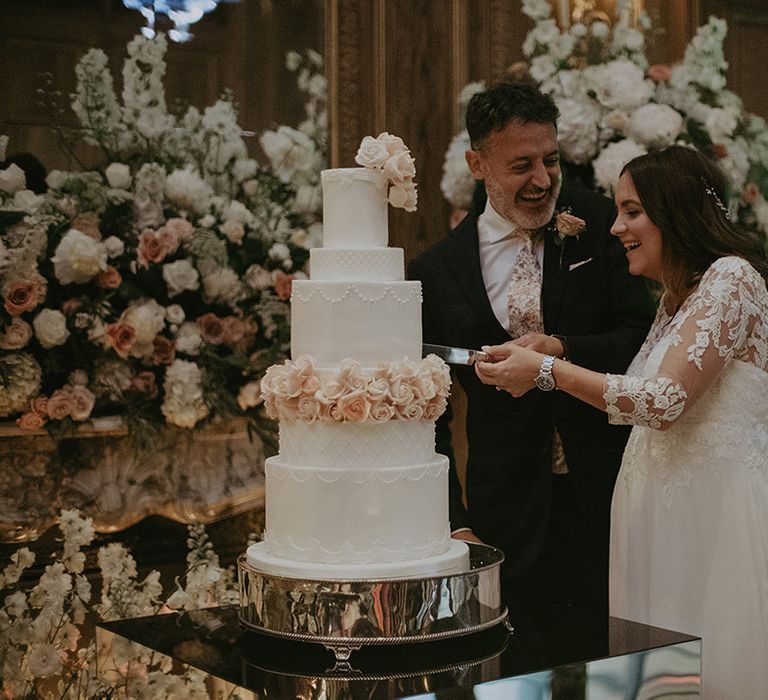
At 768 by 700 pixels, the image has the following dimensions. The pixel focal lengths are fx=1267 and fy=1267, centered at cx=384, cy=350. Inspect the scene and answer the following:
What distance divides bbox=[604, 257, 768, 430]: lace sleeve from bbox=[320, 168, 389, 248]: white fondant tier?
2.48ft

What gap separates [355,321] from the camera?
2625 mm

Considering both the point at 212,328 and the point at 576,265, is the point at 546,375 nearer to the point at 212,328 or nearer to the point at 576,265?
the point at 576,265

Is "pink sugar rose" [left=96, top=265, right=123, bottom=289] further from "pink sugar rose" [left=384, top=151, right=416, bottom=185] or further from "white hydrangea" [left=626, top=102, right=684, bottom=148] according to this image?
"white hydrangea" [left=626, top=102, right=684, bottom=148]

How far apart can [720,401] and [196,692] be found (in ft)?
4.98

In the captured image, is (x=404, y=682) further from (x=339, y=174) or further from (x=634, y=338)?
(x=634, y=338)

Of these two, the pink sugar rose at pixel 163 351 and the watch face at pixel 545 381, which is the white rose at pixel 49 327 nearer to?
the pink sugar rose at pixel 163 351

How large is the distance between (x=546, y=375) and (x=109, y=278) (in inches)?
64.2

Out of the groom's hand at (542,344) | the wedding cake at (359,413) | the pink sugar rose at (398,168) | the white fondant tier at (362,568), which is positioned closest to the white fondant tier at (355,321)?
the wedding cake at (359,413)

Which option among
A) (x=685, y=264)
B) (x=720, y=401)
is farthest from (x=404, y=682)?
(x=685, y=264)

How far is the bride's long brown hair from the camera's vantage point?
3.22m

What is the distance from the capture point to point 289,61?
4.81 m

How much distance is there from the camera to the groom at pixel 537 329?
3703mm

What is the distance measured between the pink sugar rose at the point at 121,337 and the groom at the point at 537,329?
102cm

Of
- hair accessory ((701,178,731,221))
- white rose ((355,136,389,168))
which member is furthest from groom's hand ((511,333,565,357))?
white rose ((355,136,389,168))
